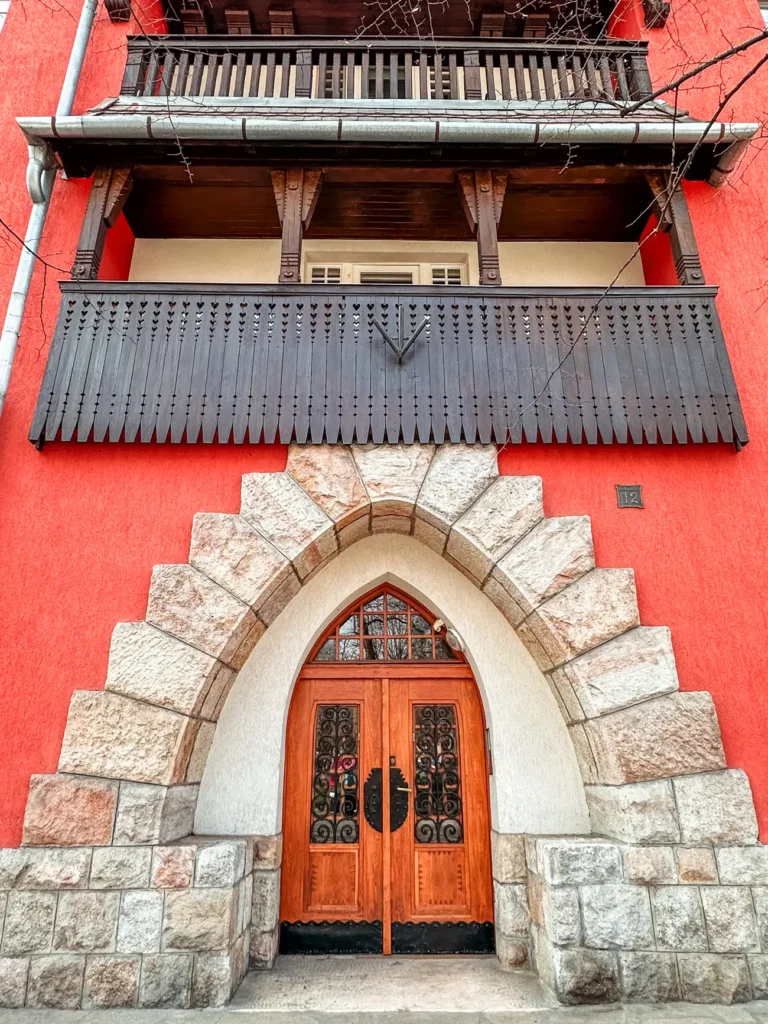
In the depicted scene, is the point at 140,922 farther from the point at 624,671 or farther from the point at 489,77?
the point at 489,77

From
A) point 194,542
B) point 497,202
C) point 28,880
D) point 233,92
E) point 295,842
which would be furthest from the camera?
point 233,92

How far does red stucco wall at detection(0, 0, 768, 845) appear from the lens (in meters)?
4.14

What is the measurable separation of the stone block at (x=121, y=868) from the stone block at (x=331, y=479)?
2557mm

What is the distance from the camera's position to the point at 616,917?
371 cm

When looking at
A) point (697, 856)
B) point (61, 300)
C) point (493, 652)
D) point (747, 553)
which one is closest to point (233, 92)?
point (61, 300)

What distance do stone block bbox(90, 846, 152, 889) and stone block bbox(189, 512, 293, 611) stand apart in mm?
1724

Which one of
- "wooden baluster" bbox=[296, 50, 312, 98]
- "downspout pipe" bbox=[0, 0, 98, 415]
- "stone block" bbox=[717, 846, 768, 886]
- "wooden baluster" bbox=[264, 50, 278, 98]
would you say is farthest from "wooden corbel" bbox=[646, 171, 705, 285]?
"downspout pipe" bbox=[0, 0, 98, 415]

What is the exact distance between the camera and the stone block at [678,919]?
12.1ft

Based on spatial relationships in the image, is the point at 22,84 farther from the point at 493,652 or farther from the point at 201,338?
the point at 493,652

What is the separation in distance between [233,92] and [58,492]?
4305 millimetres

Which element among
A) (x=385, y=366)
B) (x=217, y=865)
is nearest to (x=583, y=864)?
(x=217, y=865)

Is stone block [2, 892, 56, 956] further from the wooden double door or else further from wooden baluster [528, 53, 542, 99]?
wooden baluster [528, 53, 542, 99]

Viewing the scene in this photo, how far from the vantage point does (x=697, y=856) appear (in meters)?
3.79

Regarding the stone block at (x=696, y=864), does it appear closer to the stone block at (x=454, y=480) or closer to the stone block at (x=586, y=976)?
the stone block at (x=586, y=976)
